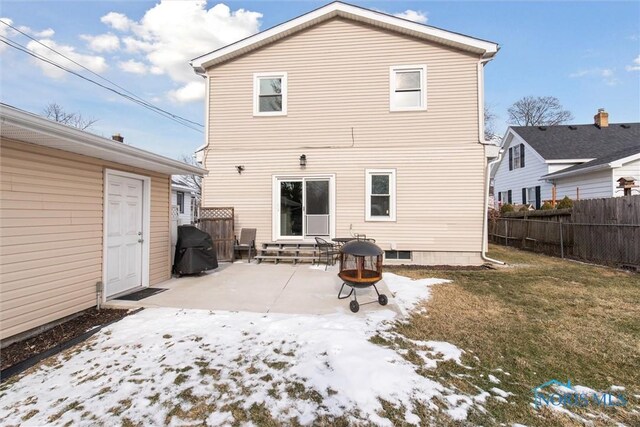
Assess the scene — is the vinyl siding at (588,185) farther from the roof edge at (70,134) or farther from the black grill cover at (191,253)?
the roof edge at (70,134)

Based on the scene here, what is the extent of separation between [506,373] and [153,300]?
498 cm

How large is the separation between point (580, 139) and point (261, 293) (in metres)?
21.0

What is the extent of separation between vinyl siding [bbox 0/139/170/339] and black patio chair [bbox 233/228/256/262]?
159 inches

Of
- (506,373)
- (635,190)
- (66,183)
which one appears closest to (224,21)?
(66,183)

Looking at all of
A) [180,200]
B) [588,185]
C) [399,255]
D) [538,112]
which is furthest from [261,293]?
[538,112]

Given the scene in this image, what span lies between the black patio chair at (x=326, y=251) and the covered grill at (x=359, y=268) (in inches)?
98.6

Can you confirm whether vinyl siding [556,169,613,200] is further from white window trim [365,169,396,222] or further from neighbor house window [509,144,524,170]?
white window trim [365,169,396,222]

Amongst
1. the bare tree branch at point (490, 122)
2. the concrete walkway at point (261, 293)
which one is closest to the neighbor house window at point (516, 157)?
the bare tree branch at point (490, 122)

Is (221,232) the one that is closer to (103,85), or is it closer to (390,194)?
(390,194)

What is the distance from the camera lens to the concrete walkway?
4512 millimetres

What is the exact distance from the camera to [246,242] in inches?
337

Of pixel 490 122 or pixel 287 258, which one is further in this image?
pixel 490 122

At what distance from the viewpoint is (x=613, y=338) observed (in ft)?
12.0

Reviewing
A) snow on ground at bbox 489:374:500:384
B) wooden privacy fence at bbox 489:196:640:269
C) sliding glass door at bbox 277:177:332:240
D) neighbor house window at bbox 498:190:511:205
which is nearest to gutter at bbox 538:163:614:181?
neighbor house window at bbox 498:190:511:205
